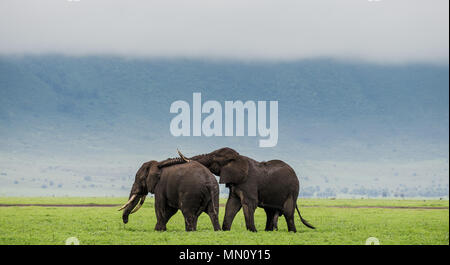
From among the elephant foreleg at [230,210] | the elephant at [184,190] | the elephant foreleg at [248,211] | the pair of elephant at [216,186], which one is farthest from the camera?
the elephant foreleg at [230,210]

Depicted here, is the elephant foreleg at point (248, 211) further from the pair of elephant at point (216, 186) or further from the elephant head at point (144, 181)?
the elephant head at point (144, 181)

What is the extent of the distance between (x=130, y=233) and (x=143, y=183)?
211cm

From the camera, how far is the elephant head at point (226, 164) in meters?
27.5

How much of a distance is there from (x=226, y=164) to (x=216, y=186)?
1533mm

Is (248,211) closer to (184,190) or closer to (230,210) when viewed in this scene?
(230,210)

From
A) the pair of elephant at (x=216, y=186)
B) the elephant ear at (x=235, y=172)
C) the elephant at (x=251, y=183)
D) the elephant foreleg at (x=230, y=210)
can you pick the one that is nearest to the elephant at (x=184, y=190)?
the pair of elephant at (x=216, y=186)

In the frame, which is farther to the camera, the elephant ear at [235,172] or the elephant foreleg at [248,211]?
the elephant ear at [235,172]

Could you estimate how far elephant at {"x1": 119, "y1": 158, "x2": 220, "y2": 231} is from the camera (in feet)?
86.4

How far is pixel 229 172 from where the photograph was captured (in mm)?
27688

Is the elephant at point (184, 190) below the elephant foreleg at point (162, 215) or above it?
above

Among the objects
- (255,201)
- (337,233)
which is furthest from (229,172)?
(337,233)

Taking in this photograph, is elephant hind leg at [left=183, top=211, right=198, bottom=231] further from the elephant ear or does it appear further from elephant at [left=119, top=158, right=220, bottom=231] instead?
the elephant ear

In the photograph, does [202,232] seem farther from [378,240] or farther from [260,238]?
[378,240]

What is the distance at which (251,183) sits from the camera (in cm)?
2750
